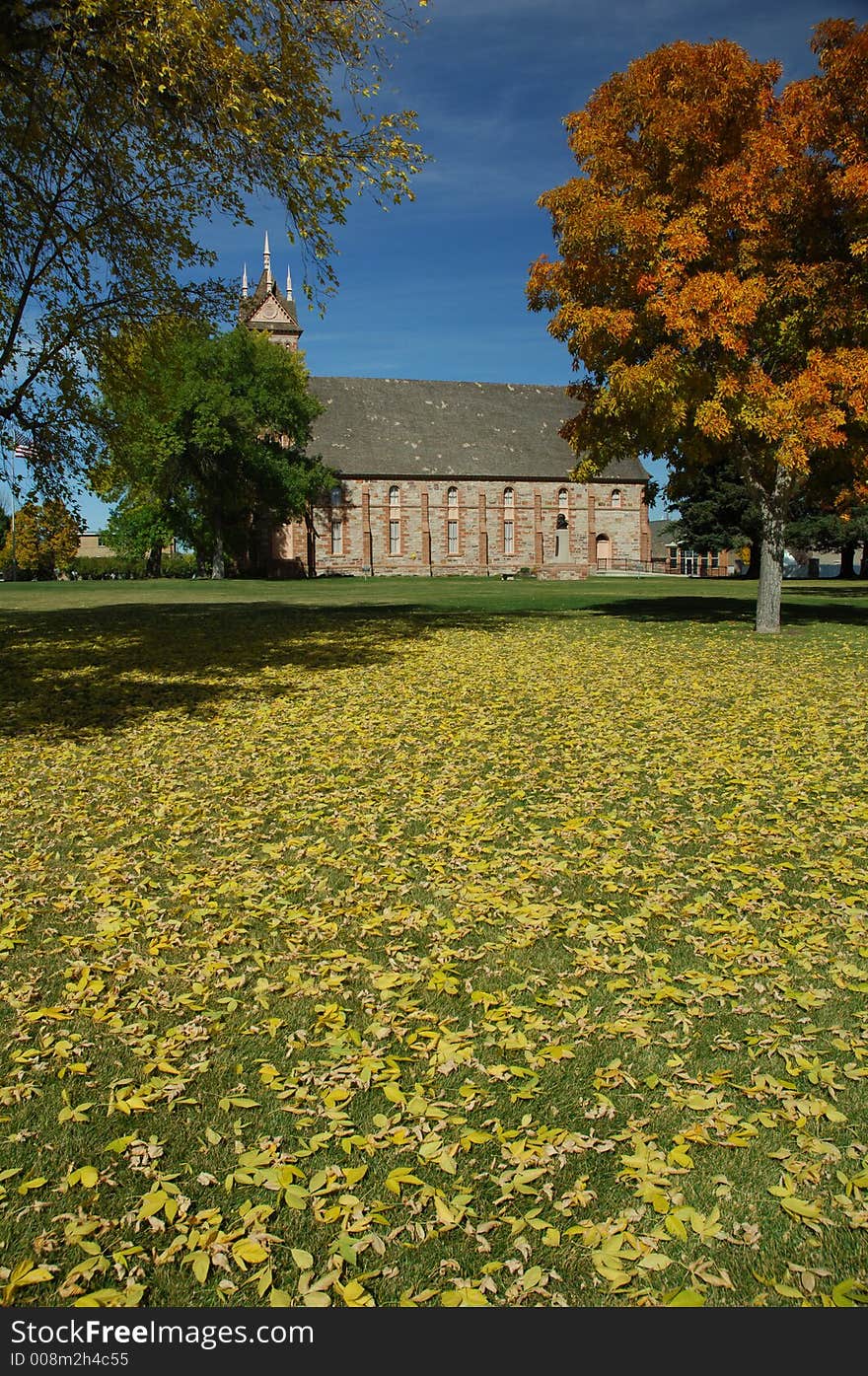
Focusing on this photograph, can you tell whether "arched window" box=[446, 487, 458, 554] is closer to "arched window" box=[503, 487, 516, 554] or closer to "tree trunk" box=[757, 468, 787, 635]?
"arched window" box=[503, 487, 516, 554]

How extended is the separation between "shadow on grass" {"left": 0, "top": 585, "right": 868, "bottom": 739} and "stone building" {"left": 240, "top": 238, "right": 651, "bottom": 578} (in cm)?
4270

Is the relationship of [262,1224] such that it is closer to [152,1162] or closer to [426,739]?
[152,1162]

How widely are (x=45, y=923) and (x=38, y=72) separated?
12610mm

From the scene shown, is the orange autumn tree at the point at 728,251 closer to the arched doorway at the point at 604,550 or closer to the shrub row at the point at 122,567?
the arched doorway at the point at 604,550

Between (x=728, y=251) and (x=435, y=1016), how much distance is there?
19.4 m

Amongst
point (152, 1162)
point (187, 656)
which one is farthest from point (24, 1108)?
point (187, 656)

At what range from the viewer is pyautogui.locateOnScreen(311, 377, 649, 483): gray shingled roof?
73.9 meters

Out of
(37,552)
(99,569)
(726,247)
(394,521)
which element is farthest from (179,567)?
(726,247)

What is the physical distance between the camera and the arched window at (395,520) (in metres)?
74.1

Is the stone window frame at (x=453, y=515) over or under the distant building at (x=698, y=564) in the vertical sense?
over

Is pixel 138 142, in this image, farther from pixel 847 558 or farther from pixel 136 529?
pixel 847 558

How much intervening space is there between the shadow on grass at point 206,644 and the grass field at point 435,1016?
1.95 meters

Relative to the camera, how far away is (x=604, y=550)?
79.4 m

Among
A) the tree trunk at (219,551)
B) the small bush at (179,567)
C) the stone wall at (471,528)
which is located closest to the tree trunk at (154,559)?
the tree trunk at (219,551)
